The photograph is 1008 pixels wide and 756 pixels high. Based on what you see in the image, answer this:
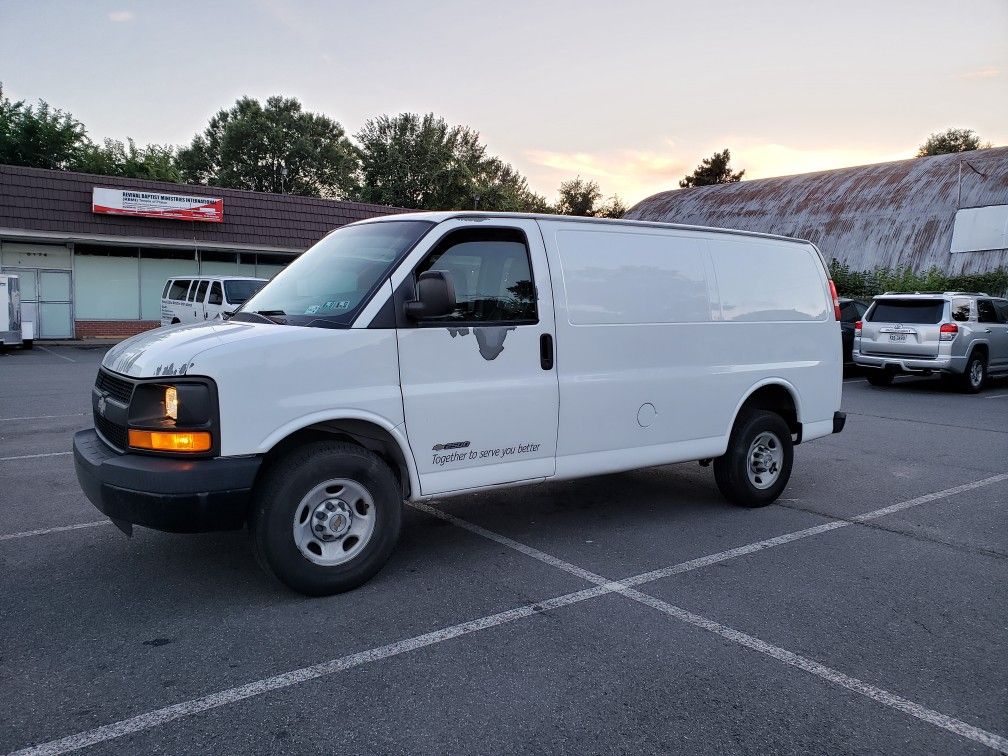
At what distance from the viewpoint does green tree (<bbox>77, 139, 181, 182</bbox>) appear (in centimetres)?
4872

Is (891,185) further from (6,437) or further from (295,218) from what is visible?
(6,437)

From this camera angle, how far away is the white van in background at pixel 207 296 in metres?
18.6

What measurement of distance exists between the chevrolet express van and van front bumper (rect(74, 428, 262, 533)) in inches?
0.4

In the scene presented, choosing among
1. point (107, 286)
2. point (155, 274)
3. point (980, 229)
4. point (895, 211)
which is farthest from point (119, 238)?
point (980, 229)

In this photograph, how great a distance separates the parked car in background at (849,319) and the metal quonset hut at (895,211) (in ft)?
35.2

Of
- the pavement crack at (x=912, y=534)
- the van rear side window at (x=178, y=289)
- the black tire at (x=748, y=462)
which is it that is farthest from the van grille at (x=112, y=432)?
the van rear side window at (x=178, y=289)

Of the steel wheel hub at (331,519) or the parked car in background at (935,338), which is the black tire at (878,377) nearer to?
the parked car in background at (935,338)

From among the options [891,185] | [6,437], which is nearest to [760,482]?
[6,437]

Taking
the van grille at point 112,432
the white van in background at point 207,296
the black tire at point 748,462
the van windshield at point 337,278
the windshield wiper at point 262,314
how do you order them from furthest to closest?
1. the white van in background at point 207,296
2. the black tire at point 748,462
3. the windshield wiper at point 262,314
4. the van windshield at point 337,278
5. the van grille at point 112,432

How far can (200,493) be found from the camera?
→ 3.81 metres

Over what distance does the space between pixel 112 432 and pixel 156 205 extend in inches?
851

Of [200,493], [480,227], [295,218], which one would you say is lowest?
[200,493]

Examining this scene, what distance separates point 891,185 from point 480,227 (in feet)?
103

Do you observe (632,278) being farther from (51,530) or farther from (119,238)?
(119,238)
